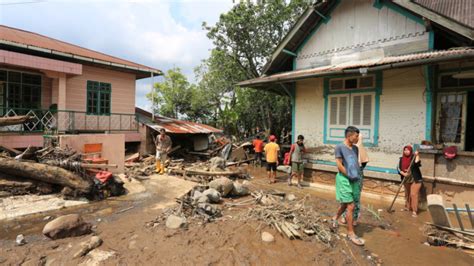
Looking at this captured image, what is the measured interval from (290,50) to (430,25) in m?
4.61

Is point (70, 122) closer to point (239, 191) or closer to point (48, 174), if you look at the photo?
point (48, 174)

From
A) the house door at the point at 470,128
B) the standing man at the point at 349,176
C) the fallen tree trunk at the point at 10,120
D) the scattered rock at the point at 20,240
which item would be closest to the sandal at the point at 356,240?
the standing man at the point at 349,176

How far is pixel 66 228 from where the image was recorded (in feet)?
14.9

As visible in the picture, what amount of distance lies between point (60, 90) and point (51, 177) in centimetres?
568

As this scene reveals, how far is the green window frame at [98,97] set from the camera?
12.8 m

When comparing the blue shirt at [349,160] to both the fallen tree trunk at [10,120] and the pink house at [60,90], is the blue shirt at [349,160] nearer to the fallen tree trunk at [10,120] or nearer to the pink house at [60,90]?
the fallen tree trunk at [10,120]

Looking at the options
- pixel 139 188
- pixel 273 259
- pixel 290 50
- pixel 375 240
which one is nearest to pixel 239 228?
pixel 273 259

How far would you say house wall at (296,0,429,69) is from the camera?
25.9 feet

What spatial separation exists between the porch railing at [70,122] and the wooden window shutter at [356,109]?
10073mm

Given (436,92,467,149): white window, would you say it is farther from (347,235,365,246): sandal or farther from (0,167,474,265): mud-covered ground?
(347,235,365,246): sandal

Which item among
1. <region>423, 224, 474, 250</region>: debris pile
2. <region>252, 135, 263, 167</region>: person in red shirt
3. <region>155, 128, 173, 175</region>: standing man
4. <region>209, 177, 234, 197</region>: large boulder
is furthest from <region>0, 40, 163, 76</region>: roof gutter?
<region>423, 224, 474, 250</region>: debris pile

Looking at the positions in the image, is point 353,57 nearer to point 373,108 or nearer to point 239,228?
point 373,108

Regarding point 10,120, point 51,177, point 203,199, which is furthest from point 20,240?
point 10,120

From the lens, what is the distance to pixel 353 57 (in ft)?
29.7
